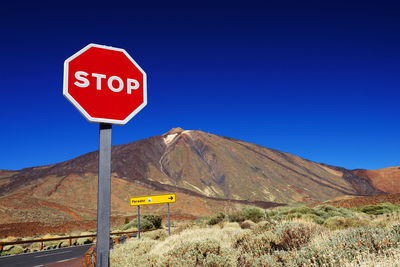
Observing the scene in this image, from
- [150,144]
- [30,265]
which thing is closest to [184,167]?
[150,144]

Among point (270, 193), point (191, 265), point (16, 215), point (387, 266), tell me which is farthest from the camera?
point (270, 193)

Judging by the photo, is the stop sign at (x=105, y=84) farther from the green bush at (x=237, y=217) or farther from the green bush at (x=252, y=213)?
the green bush at (x=252, y=213)

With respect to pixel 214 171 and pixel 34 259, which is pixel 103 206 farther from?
pixel 214 171

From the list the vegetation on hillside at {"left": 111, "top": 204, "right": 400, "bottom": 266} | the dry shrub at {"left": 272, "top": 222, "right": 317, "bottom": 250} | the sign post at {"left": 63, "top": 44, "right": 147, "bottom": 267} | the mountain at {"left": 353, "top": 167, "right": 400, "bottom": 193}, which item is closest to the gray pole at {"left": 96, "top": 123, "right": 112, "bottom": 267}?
the sign post at {"left": 63, "top": 44, "right": 147, "bottom": 267}

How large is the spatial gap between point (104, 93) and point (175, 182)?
380 feet

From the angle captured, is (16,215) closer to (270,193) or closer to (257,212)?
(257,212)

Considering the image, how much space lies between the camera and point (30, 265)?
1271cm

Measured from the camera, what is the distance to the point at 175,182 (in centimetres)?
11606

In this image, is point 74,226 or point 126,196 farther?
point 126,196

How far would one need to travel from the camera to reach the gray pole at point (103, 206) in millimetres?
2213

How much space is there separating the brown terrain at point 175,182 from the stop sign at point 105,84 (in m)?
49.1

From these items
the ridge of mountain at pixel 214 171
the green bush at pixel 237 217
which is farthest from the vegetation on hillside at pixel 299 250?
the ridge of mountain at pixel 214 171

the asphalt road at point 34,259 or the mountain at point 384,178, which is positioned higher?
the mountain at point 384,178

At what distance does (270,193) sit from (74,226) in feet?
276
